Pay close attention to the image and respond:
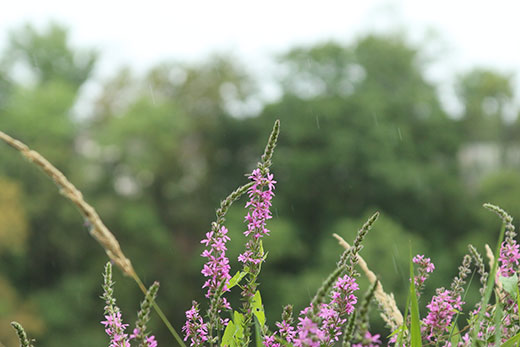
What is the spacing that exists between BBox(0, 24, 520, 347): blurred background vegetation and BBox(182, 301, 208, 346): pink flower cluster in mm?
27604

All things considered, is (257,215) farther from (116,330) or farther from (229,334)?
(116,330)

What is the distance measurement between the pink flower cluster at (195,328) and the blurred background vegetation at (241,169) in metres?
27.6

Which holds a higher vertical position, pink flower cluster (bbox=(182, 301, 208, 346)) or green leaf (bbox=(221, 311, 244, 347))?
pink flower cluster (bbox=(182, 301, 208, 346))

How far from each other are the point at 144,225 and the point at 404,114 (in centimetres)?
1409

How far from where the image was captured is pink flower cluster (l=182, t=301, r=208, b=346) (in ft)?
4.46

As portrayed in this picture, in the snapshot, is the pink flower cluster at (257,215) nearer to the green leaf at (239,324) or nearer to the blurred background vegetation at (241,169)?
the green leaf at (239,324)

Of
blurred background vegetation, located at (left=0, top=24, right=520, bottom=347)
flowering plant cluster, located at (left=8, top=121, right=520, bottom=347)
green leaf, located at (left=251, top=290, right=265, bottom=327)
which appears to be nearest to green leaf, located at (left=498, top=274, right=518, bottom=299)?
flowering plant cluster, located at (left=8, top=121, right=520, bottom=347)

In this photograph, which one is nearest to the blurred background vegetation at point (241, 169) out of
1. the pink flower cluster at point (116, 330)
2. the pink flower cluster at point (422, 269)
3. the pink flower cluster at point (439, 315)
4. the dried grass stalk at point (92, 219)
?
the pink flower cluster at point (422, 269)

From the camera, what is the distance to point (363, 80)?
3472 centimetres

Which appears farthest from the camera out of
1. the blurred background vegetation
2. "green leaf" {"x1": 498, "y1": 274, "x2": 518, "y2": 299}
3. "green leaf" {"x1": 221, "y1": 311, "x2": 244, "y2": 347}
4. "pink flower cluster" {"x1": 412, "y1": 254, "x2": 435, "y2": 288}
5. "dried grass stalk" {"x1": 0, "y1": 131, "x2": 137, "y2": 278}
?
the blurred background vegetation

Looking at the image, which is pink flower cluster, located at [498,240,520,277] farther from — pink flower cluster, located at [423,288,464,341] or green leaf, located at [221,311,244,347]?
green leaf, located at [221,311,244,347]

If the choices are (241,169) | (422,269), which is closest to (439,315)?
(422,269)

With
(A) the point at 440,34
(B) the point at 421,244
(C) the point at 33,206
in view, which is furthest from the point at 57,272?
(A) the point at 440,34

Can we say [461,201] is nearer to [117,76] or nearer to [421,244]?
[421,244]
